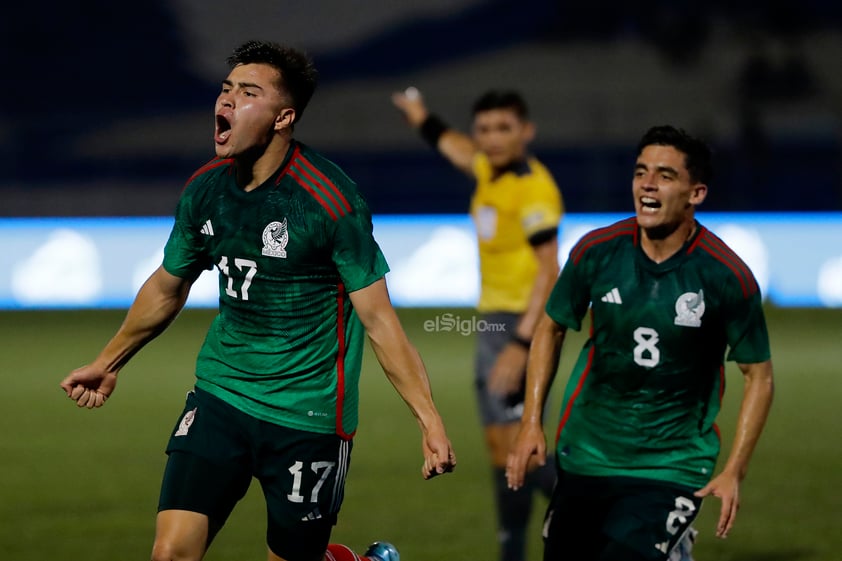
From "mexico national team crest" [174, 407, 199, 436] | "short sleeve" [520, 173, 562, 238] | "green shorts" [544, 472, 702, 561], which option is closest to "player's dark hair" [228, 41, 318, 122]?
"mexico national team crest" [174, 407, 199, 436]

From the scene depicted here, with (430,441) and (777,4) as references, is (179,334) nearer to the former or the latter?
(430,441)

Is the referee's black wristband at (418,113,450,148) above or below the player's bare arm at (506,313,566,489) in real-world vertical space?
above

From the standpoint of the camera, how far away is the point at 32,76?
934 inches

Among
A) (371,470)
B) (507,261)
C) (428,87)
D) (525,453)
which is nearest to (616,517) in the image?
(525,453)

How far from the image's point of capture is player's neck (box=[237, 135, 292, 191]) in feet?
14.7

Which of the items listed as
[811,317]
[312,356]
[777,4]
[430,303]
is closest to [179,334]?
[430,303]

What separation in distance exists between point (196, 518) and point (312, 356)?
2.06 feet

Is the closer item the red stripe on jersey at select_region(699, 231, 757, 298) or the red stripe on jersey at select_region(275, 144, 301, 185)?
the red stripe on jersey at select_region(275, 144, 301, 185)

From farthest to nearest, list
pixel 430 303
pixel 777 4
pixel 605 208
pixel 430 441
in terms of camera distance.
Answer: pixel 777 4 → pixel 605 208 → pixel 430 303 → pixel 430 441

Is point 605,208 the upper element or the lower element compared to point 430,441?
upper

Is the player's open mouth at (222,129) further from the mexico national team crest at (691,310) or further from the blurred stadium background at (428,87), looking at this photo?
the blurred stadium background at (428,87)

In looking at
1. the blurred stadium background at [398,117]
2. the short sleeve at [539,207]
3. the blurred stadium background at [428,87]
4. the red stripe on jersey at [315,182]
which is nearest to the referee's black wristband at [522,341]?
the short sleeve at [539,207]

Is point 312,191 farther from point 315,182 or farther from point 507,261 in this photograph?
point 507,261

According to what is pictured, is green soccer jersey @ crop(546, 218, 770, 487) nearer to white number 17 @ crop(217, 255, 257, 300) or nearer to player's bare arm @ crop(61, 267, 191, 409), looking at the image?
white number 17 @ crop(217, 255, 257, 300)
